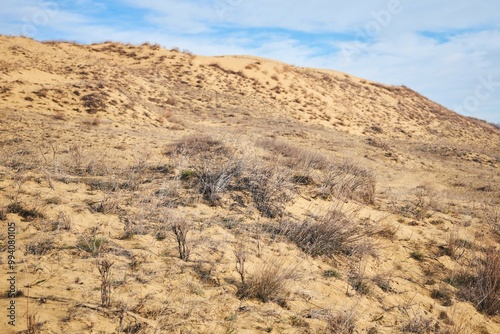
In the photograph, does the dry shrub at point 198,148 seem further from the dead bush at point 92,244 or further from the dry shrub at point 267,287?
the dry shrub at point 267,287

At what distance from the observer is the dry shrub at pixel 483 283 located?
3.75m

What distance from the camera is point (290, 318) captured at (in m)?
2.93

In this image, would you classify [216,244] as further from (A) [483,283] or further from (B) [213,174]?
(A) [483,283]

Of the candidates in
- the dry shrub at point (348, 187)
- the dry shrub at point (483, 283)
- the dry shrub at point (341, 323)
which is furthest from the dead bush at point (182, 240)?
the dry shrub at point (348, 187)

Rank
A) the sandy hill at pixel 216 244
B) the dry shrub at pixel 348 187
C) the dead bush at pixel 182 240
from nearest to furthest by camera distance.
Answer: the sandy hill at pixel 216 244
the dead bush at pixel 182 240
the dry shrub at pixel 348 187

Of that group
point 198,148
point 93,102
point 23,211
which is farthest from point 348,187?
point 93,102

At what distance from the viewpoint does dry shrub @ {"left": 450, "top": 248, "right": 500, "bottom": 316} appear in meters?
3.75

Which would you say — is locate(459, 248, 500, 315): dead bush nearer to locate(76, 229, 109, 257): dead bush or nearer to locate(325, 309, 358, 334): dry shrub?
locate(325, 309, 358, 334): dry shrub

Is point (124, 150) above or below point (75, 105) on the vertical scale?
below

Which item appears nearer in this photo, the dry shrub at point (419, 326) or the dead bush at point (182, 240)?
the dry shrub at point (419, 326)

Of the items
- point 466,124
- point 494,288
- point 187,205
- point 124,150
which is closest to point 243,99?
point 124,150

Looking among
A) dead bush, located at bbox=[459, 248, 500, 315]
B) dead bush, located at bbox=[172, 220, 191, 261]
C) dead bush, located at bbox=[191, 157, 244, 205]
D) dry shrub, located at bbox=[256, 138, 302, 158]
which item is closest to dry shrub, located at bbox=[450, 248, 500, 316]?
dead bush, located at bbox=[459, 248, 500, 315]

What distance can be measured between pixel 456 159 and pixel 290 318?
20992mm

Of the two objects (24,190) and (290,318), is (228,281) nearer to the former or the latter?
(290,318)
